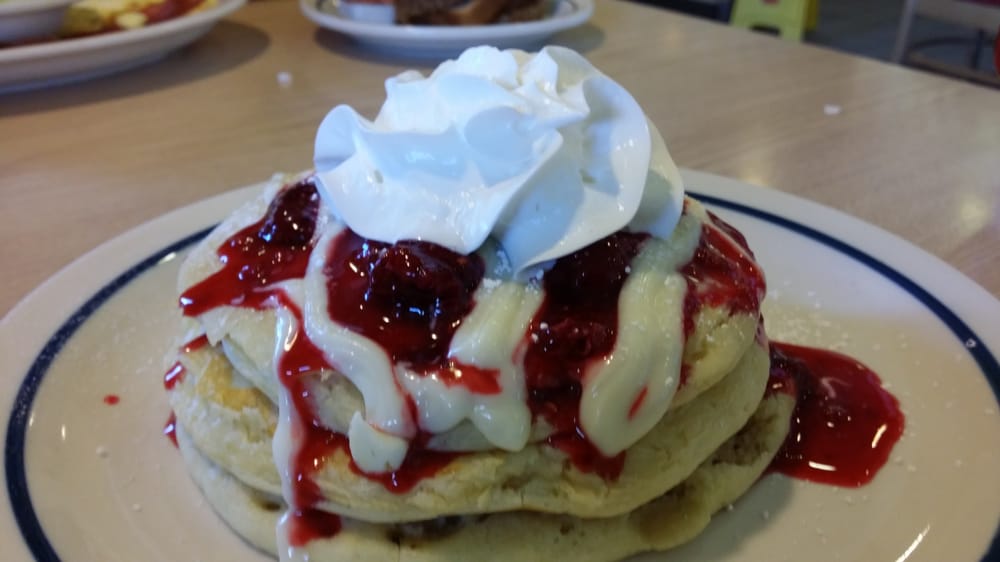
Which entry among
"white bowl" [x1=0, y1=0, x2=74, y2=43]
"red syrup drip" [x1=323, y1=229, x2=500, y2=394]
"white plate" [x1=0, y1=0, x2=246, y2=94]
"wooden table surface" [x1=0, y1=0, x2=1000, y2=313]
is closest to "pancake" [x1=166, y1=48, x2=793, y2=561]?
"red syrup drip" [x1=323, y1=229, x2=500, y2=394]

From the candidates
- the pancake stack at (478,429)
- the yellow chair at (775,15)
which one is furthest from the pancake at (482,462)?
the yellow chair at (775,15)

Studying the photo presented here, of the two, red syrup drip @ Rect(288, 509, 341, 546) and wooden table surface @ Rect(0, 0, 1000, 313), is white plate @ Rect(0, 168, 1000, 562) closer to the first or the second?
red syrup drip @ Rect(288, 509, 341, 546)

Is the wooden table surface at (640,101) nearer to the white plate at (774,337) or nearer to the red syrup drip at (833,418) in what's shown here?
the white plate at (774,337)

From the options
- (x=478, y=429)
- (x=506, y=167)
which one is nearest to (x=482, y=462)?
(x=478, y=429)

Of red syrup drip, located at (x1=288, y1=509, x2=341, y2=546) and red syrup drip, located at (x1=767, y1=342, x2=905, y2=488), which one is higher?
red syrup drip, located at (x1=288, y1=509, x2=341, y2=546)

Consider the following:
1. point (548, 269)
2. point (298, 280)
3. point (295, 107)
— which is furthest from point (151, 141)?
point (548, 269)

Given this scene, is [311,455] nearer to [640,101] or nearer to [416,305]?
[416,305]
